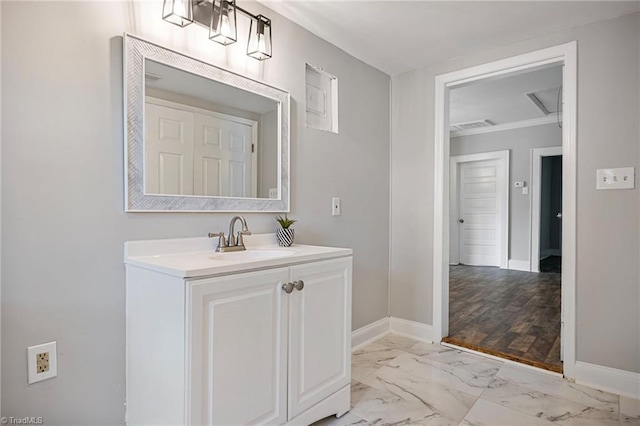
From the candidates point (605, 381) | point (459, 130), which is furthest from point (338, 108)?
point (459, 130)

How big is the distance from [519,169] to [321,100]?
15.1ft

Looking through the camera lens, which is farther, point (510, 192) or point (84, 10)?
point (510, 192)

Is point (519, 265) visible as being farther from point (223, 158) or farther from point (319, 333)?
point (223, 158)

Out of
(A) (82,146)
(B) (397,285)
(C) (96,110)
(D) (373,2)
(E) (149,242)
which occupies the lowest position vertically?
(B) (397,285)

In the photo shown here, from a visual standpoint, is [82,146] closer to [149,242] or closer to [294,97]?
[149,242]

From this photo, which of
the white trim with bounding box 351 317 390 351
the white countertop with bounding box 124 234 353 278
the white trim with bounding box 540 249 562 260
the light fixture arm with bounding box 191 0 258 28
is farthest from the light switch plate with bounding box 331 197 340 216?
the white trim with bounding box 540 249 562 260

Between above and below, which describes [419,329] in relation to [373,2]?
below

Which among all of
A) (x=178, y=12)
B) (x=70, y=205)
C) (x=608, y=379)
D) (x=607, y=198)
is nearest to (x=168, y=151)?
(x=70, y=205)

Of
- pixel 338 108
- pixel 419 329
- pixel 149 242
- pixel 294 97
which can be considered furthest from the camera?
Result: pixel 419 329

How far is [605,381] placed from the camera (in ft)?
6.90

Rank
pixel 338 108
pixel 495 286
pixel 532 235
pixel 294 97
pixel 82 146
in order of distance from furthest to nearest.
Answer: pixel 532 235, pixel 495 286, pixel 338 108, pixel 294 97, pixel 82 146

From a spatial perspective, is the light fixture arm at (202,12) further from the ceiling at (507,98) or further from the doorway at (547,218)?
the doorway at (547,218)

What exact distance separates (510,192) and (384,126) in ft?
12.8

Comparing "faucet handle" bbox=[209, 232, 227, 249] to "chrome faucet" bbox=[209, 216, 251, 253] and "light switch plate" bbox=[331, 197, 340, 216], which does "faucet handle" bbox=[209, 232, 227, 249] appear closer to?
"chrome faucet" bbox=[209, 216, 251, 253]
